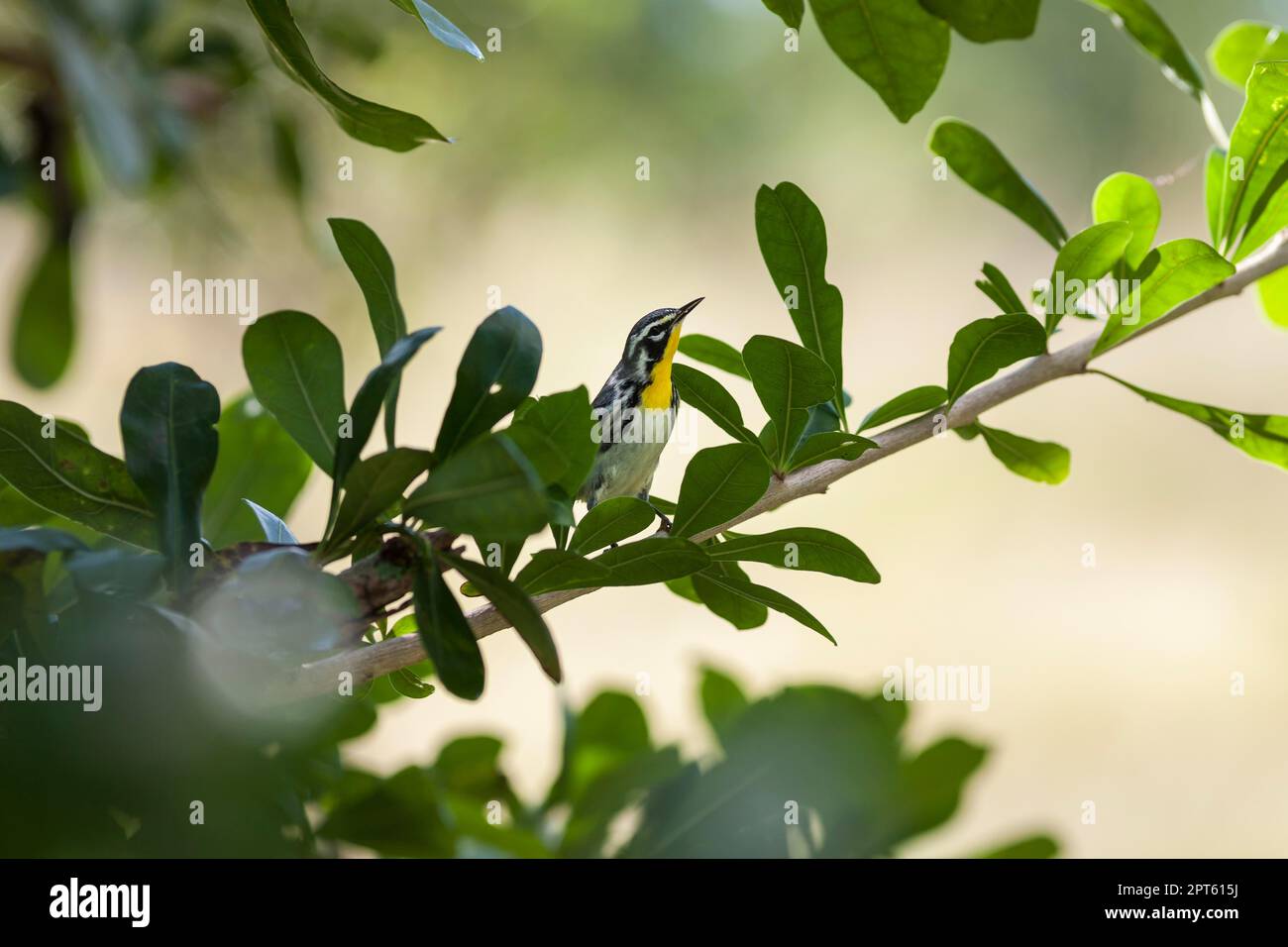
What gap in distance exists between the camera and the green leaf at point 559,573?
635mm

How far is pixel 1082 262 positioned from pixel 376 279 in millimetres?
474

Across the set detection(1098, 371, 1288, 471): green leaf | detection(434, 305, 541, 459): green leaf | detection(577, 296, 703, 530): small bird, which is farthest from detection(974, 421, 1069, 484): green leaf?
detection(577, 296, 703, 530): small bird

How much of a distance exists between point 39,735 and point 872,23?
2.03 feet

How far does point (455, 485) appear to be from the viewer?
0.54 meters

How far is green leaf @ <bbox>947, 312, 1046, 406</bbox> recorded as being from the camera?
0.73 m

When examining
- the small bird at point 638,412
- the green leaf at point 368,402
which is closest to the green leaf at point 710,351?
the green leaf at point 368,402

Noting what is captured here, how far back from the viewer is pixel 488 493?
52 cm

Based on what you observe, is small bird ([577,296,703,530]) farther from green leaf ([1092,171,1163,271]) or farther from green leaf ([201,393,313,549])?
green leaf ([1092,171,1163,271])

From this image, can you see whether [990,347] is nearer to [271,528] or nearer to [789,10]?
[789,10]

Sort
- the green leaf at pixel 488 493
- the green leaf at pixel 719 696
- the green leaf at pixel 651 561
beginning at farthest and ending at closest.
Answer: the green leaf at pixel 719 696 → the green leaf at pixel 651 561 → the green leaf at pixel 488 493

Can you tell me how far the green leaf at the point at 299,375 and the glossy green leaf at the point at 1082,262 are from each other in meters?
0.48

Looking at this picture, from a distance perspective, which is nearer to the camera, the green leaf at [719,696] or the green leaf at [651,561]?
the green leaf at [651,561]

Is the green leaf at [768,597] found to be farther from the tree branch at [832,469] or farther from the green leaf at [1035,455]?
the green leaf at [1035,455]

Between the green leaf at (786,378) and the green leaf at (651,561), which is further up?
the green leaf at (786,378)
